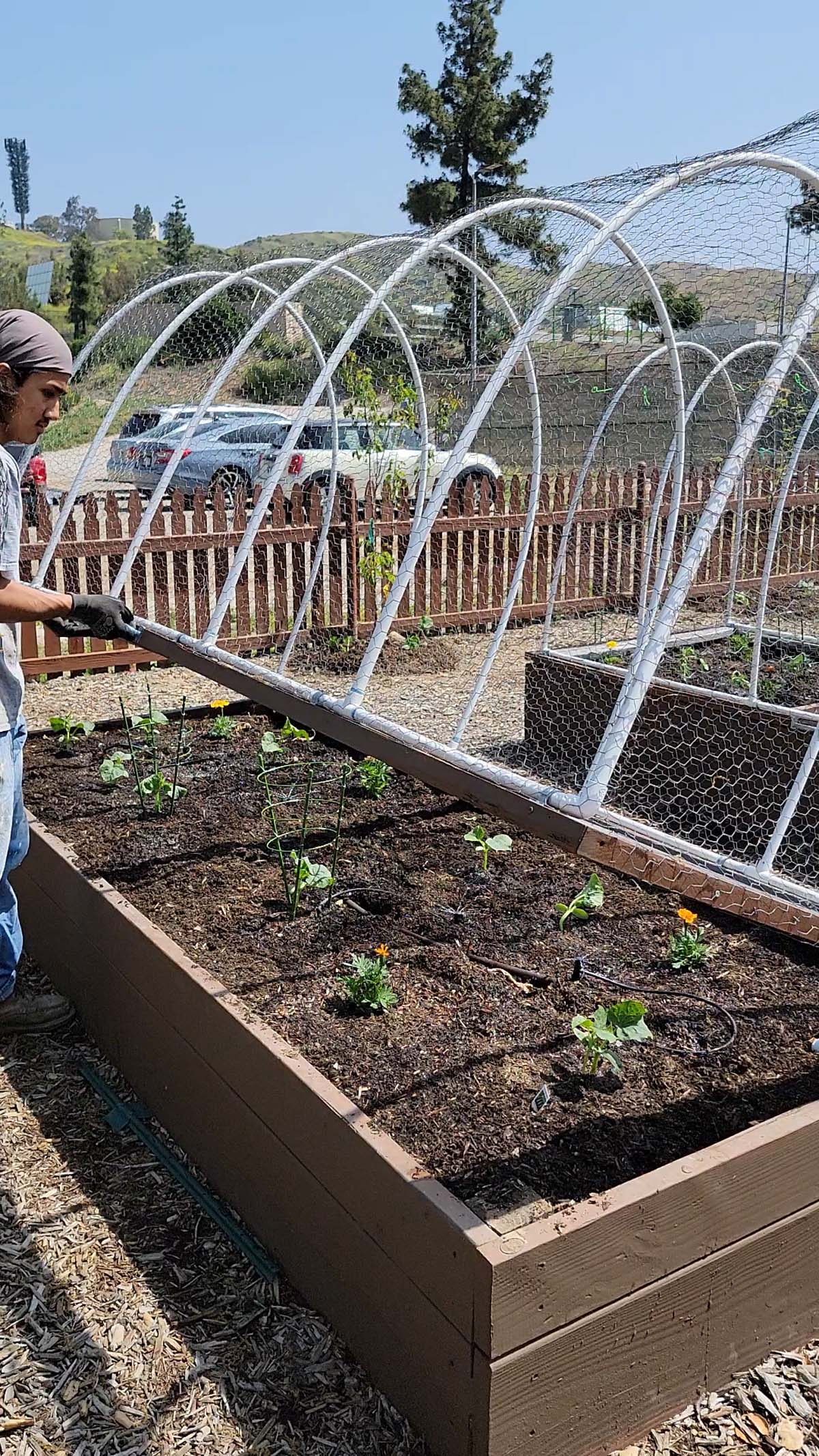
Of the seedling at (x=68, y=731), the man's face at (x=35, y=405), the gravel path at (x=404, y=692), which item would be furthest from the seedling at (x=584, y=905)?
the gravel path at (x=404, y=692)

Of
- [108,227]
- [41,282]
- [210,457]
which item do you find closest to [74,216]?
[108,227]

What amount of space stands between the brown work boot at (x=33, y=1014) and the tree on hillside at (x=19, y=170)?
Result: 15099cm

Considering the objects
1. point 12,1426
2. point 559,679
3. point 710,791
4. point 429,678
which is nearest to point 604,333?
point 559,679

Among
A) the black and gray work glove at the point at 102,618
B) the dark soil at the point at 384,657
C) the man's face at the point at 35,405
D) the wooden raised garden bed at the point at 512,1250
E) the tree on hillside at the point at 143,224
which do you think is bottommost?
the dark soil at the point at 384,657

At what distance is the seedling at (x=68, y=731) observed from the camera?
4.46 metres

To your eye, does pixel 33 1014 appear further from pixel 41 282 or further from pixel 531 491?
pixel 41 282

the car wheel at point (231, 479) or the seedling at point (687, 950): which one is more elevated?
the car wheel at point (231, 479)

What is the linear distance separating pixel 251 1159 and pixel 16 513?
1.50 meters

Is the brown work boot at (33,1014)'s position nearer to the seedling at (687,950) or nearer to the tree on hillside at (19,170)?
the seedling at (687,950)

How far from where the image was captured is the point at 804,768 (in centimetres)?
312

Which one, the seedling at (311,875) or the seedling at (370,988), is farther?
the seedling at (311,875)

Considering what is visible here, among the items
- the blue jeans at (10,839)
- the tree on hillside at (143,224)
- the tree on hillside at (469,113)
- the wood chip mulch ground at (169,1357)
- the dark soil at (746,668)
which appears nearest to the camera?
the wood chip mulch ground at (169,1357)

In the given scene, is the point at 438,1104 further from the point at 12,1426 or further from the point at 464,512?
the point at 464,512

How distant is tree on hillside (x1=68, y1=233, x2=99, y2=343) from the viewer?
126ft
